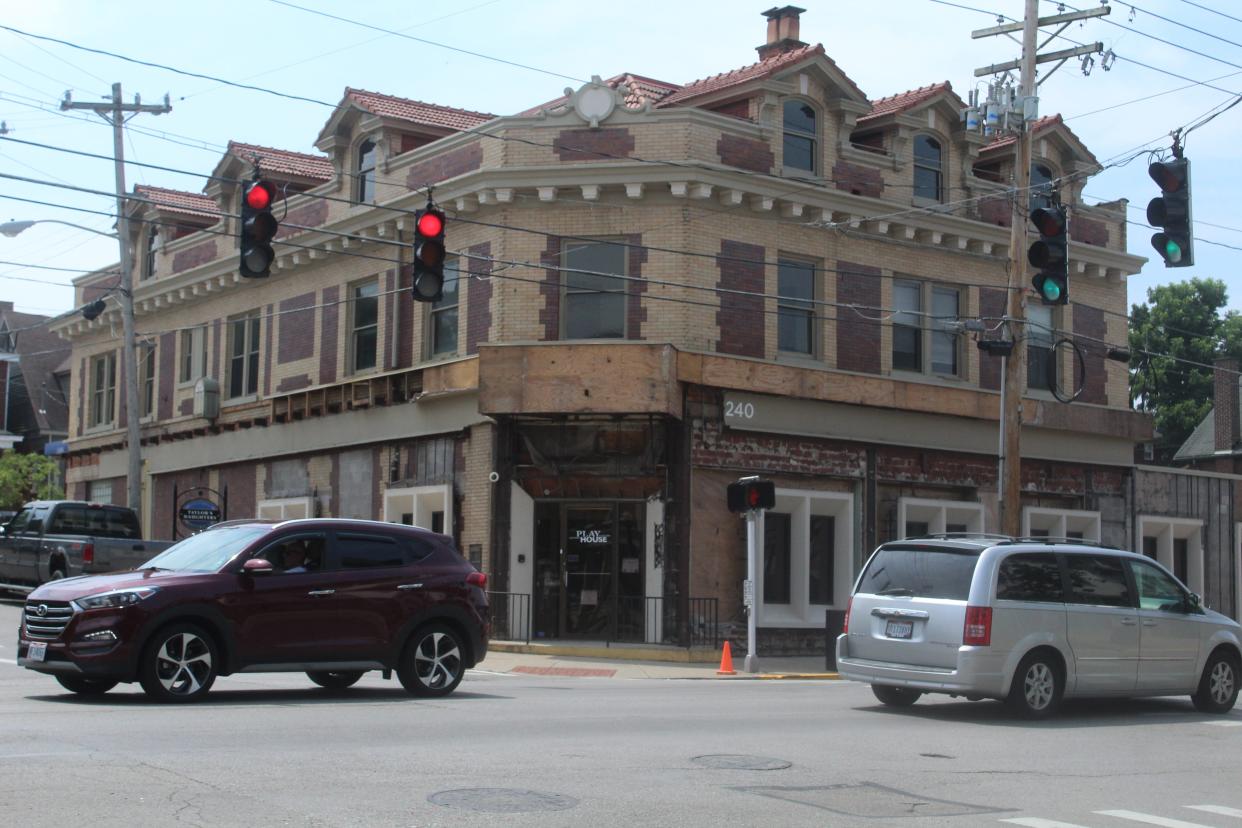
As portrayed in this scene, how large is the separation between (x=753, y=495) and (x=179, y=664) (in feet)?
34.3

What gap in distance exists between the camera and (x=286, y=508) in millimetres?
31922

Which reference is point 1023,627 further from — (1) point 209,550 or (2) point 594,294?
(2) point 594,294

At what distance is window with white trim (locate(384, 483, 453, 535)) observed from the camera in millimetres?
26672

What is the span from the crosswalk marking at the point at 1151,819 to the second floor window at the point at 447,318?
19.5 metres

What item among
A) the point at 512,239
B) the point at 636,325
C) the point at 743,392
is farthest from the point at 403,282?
the point at 743,392

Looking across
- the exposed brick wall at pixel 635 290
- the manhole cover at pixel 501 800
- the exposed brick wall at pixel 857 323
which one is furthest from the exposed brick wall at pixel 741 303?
the manhole cover at pixel 501 800

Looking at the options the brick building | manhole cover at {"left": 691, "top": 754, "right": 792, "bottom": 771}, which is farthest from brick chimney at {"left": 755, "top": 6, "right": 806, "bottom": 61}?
manhole cover at {"left": 691, "top": 754, "right": 792, "bottom": 771}

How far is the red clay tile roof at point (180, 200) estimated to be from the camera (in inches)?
1473

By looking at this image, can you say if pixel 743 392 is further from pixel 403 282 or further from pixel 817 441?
pixel 403 282

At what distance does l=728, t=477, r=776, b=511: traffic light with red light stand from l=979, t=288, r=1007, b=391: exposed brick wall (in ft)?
31.8

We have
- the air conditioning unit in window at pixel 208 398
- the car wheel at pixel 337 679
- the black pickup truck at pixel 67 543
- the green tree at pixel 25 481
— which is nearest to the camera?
the car wheel at pixel 337 679

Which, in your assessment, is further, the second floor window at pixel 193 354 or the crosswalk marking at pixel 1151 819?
the second floor window at pixel 193 354

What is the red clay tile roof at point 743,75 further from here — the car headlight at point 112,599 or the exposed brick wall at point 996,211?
the car headlight at point 112,599

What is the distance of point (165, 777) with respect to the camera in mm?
9117
